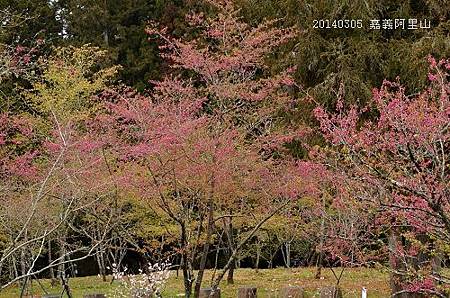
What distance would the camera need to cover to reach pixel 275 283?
12.4m

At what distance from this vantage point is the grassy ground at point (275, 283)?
10.9 metres

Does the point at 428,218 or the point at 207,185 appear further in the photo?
the point at 207,185

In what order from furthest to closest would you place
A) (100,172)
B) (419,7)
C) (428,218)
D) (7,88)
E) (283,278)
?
(7,88), (283,278), (419,7), (100,172), (428,218)

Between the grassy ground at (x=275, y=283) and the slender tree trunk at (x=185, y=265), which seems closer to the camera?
the slender tree trunk at (x=185, y=265)

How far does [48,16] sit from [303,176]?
53.2 feet

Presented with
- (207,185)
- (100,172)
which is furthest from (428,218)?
(100,172)

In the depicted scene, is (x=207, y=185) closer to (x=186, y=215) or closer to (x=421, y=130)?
(x=186, y=215)

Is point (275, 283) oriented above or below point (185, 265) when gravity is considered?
below

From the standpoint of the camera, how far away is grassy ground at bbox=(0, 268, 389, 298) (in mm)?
10938

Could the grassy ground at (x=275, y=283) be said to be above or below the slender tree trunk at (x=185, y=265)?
below

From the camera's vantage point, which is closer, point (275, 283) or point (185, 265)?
point (185, 265)

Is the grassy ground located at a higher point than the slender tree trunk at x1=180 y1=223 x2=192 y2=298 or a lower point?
lower

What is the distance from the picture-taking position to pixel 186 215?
8531 mm

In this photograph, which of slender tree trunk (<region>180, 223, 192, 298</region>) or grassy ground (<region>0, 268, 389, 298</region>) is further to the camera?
grassy ground (<region>0, 268, 389, 298</region>)
